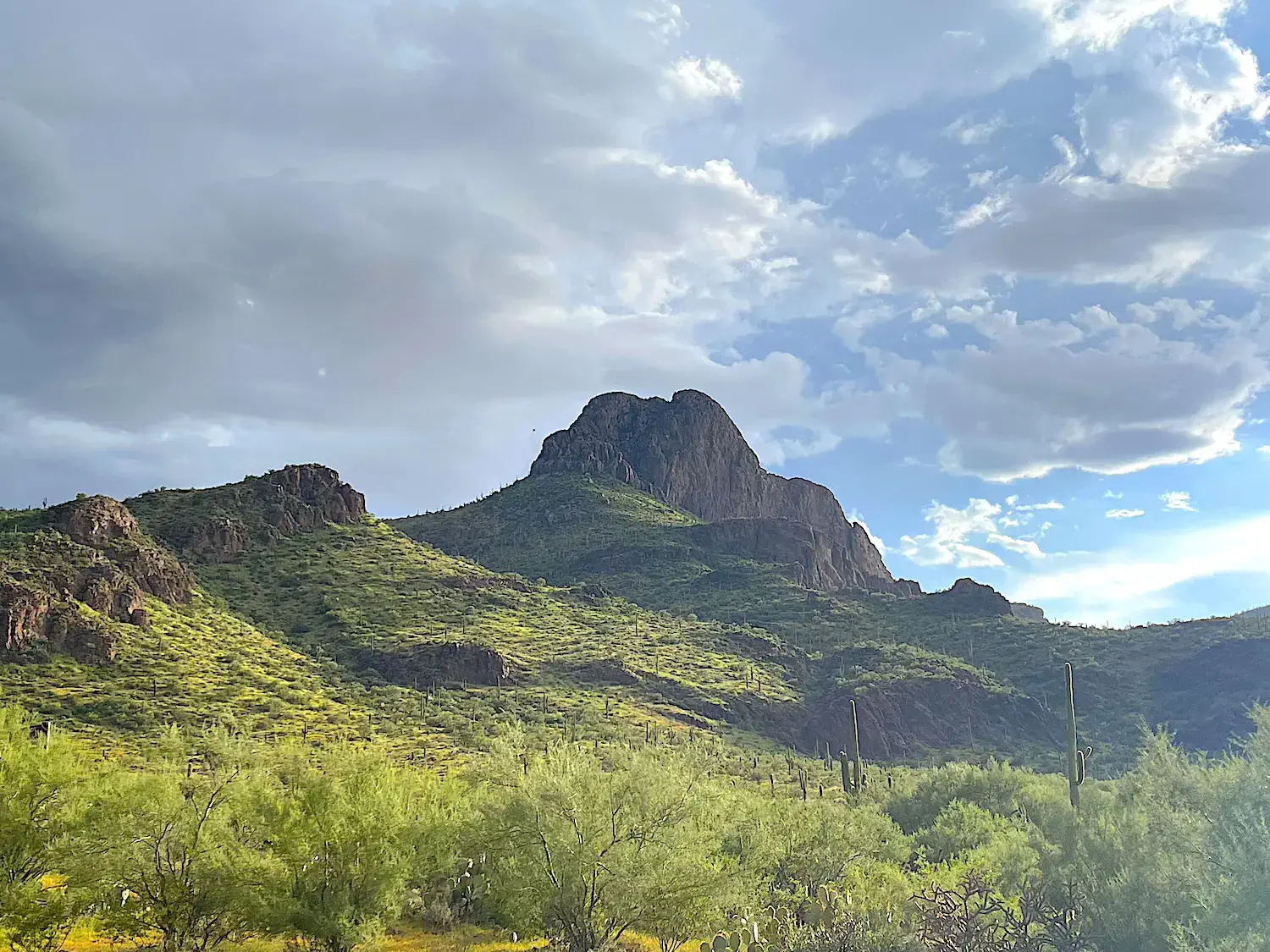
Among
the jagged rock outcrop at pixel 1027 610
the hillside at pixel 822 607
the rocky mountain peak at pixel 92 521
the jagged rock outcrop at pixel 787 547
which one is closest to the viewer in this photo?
the rocky mountain peak at pixel 92 521

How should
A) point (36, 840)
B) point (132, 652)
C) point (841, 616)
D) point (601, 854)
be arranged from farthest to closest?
point (841, 616) < point (132, 652) < point (36, 840) < point (601, 854)

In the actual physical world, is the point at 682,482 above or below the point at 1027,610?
above

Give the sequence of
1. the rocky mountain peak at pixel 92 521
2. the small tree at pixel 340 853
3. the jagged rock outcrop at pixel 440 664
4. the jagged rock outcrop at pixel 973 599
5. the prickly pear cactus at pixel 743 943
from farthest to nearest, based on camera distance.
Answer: the jagged rock outcrop at pixel 973 599 < the rocky mountain peak at pixel 92 521 < the jagged rock outcrop at pixel 440 664 < the small tree at pixel 340 853 < the prickly pear cactus at pixel 743 943

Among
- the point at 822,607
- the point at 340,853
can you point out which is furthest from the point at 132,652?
the point at 822,607

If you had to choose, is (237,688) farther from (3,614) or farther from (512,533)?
(512,533)

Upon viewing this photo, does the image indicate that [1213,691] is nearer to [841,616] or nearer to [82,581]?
[841,616]

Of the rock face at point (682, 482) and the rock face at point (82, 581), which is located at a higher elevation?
the rock face at point (682, 482)

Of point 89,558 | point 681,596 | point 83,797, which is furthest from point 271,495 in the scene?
point 83,797

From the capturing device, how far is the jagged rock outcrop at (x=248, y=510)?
320 feet

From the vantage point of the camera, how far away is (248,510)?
10538cm

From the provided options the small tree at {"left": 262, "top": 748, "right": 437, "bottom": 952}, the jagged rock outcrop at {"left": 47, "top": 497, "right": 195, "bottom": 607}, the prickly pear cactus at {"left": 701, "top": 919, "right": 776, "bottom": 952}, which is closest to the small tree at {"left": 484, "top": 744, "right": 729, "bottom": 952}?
the prickly pear cactus at {"left": 701, "top": 919, "right": 776, "bottom": 952}

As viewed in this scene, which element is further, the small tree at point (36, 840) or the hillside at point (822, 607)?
the hillside at point (822, 607)

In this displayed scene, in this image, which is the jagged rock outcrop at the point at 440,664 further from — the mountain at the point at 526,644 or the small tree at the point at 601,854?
the small tree at the point at 601,854

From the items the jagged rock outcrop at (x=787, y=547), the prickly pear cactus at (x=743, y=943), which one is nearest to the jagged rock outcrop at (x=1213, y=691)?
the jagged rock outcrop at (x=787, y=547)
